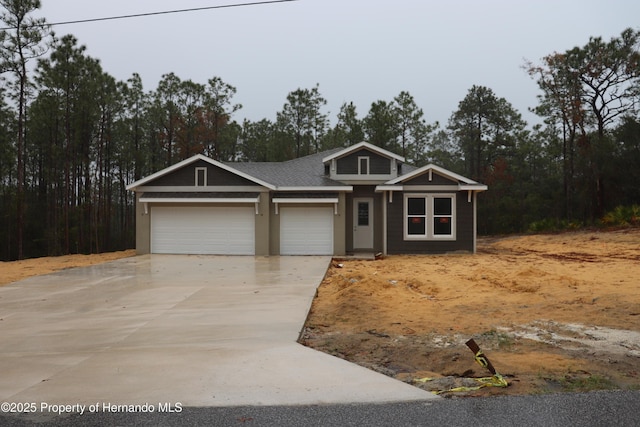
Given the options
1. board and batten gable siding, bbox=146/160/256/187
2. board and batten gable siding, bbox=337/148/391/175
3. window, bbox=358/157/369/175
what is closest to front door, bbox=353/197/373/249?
window, bbox=358/157/369/175

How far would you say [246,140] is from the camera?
43.8 metres

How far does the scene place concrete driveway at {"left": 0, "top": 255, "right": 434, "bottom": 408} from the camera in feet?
12.8

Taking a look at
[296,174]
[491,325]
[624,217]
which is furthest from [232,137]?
[491,325]

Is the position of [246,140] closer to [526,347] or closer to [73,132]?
[73,132]

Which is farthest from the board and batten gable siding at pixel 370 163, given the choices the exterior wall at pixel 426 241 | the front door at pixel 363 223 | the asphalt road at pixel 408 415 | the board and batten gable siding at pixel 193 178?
the asphalt road at pixel 408 415

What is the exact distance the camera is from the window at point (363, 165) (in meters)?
19.1

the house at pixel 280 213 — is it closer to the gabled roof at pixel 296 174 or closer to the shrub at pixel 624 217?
the gabled roof at pixel 296 174

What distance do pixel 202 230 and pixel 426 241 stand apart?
842cm

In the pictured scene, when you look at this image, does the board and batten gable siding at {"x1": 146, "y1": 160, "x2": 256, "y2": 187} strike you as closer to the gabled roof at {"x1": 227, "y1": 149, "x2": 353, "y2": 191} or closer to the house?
the house

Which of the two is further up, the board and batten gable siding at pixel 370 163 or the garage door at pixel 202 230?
the board and batten gable siding at pixel 370 163

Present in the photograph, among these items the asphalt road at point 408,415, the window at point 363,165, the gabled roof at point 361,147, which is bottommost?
the asphalt road at point 408,415

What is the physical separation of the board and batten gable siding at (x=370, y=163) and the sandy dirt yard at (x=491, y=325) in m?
7.17

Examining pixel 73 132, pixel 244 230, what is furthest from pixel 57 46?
pixel 244 230

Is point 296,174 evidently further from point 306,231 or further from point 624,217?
point 624,217
